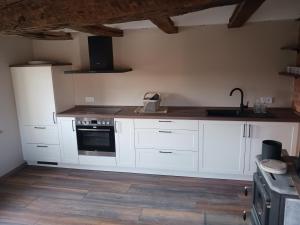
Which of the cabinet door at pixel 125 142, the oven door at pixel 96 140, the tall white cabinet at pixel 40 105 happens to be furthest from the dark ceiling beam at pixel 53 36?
the cabinet door at pixel 125 142

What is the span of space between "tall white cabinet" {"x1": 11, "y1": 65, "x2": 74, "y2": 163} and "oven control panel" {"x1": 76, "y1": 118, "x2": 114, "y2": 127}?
0.42 metres

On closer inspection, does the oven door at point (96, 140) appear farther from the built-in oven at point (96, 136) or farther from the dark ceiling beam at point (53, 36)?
the dark ceiling beam at point (53, 36)

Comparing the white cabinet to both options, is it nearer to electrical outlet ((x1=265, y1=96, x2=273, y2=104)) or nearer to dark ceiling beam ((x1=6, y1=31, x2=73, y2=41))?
electrical outlet ((x1=265, y1=96, x2=273, y2=104))

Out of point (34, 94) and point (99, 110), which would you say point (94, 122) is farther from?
point (34, 94)

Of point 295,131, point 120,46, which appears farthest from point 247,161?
point 120,46

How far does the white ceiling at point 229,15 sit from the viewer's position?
284 centimetres

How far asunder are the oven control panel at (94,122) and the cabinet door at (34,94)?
44cm

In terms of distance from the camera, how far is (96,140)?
3699 millimetres

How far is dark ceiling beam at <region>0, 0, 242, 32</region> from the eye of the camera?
3.33ft

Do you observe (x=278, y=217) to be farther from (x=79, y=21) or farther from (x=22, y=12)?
(x=22, y=12)

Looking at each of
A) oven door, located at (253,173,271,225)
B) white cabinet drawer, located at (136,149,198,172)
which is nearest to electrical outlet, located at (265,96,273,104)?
white cabinet drawer, located at (136,149,198,172)

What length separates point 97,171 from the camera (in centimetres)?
380

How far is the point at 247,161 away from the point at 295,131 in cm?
69

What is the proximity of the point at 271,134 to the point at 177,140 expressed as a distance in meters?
1.19
